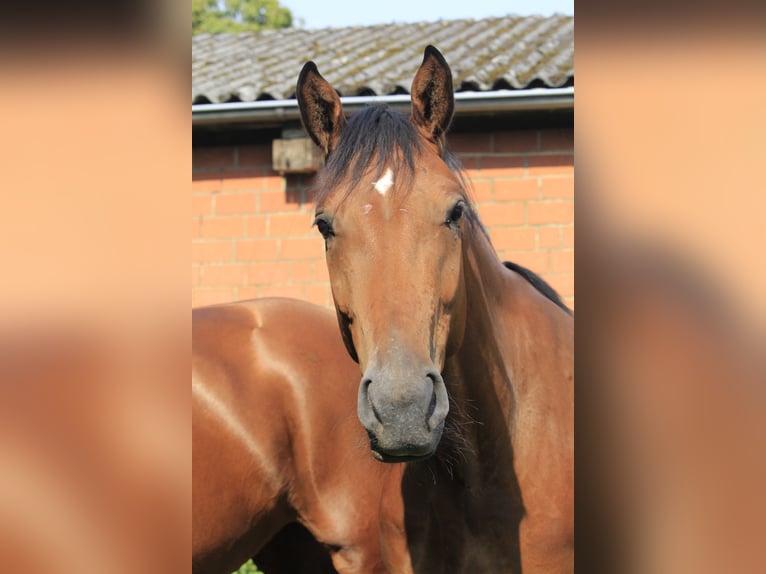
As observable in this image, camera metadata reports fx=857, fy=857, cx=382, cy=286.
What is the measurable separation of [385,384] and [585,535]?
1194mm

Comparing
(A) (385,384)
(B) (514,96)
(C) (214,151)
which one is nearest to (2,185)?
(A) (385,384)

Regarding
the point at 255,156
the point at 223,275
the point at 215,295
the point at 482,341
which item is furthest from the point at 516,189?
the point at 482,341

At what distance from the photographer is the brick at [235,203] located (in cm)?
657

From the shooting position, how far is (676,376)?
2.43 feet

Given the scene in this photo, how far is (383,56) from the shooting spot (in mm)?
7785

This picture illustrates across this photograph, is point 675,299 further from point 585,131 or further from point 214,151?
point 214,151

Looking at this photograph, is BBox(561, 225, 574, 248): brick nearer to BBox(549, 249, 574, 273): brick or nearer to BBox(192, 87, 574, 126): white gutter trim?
BBox(549, 249, 574, 273): brick

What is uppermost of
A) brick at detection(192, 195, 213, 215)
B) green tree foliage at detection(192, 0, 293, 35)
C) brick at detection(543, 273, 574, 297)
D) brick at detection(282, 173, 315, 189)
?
green tree foliage at detection(192, 0, 293, 35)

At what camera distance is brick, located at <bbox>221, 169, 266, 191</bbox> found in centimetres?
659

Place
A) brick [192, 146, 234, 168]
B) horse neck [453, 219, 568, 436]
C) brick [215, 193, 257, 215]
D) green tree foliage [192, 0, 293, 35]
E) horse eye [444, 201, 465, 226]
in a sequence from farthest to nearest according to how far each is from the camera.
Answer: green tree foliage [192, 0, 293, 35], brick [192, 146, 234, 168], brick [215, 193, 257, 215], horse neck [453, 219, 568, 436], horse eye [444, 201, 465, 226]

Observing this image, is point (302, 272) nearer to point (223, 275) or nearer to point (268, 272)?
point (268, 272)

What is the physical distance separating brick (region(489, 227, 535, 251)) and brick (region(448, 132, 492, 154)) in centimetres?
62

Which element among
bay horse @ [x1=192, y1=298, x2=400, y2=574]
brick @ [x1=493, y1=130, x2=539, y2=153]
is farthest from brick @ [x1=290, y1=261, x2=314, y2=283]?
bay horse @ [x1=192, y1=298, x2=400, y2=574]

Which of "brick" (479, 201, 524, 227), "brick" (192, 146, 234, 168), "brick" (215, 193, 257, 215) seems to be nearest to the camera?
"brick" (479, 201, 524, 227)
